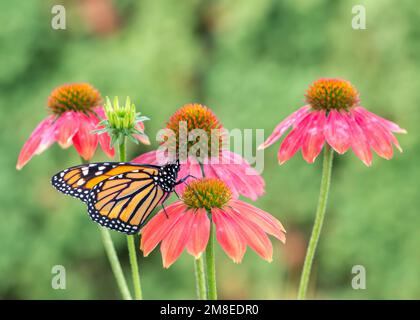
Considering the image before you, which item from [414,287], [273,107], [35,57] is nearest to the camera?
[414,287]

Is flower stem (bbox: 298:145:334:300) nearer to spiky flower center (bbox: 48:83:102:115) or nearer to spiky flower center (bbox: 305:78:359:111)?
spiky flower center (bbox: 305:78:359:111)

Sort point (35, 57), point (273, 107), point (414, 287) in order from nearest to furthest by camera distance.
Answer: point (414, 287)
point (273, 107)
point (35, 57)

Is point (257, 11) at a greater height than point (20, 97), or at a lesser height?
greater

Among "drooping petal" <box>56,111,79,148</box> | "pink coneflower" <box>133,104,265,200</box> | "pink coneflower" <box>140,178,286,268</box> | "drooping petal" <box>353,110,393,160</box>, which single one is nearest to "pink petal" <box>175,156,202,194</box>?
"pink coneflower" <box>133,104,265,200</box>

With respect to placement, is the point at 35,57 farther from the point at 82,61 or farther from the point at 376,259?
the point at 376,259

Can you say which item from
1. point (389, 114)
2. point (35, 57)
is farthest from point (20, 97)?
point (389, 114)
